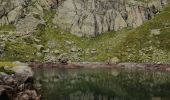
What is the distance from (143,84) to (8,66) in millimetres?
73978

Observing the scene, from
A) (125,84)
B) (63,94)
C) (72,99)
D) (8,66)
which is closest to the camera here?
(8,66)

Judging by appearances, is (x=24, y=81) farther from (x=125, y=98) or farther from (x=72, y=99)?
(x=125, y=98)

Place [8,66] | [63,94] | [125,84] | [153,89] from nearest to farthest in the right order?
[8,66]
[63,94]
[153,89]
[125,84]

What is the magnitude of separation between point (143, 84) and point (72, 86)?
31071mm

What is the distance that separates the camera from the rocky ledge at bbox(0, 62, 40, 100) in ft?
305

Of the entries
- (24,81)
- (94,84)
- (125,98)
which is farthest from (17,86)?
(94,84)

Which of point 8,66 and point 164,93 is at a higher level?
point 8,66

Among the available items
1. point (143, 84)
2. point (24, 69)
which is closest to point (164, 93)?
point (143, 84)

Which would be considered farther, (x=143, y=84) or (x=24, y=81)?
(x=143, y=84)

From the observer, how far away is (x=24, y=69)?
103 metres

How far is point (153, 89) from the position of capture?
143 meters

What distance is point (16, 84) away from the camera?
321 feet

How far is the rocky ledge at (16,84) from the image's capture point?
305 ft

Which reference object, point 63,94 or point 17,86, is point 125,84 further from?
point 17,86
